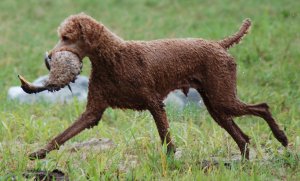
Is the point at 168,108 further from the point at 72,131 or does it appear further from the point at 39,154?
the point at 39,154

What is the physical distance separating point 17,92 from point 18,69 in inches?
63.3

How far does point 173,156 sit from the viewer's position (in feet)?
16.8

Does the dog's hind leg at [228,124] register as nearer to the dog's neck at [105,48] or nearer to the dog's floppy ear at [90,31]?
the dog's neck at [105,48]

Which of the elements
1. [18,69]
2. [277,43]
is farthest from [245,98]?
[18,69]

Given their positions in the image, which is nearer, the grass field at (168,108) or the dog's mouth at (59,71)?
the dog's mouth at (59,71)

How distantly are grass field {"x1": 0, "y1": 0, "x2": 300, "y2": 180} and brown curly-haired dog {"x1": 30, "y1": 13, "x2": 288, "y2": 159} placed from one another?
1.00ft

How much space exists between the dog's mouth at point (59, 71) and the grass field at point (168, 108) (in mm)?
635

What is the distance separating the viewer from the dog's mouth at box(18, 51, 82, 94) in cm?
455

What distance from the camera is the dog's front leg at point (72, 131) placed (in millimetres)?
4723

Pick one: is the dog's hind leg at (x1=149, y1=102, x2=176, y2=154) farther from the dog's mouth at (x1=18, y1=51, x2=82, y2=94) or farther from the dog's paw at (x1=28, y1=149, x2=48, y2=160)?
the dog's paw at (x1=28, y1=149, x2=48, y2=160)

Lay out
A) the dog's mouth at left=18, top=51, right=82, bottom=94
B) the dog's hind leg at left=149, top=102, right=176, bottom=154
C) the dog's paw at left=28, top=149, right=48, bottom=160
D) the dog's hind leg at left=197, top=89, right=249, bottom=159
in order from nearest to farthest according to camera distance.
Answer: the dog's mouth at left=18, top=51, right=82, bottom=94, the dog's paw at left=28, top=149, right=48, bottom=160, the dog's hind leg at left=149, top=102, right=176, bottom=154, the dog's hind leg at left=197, top=89, right=249, bottom=159

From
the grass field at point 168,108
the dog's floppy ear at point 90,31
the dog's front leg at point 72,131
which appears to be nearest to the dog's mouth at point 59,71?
the dog's floppy ear at point 90,31

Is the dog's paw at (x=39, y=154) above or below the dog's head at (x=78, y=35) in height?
below

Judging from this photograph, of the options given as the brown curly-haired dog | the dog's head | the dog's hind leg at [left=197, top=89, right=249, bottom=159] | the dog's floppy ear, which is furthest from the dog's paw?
the dog's hind leg at [left=197, top=89, right=249, bottom=159]
